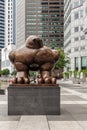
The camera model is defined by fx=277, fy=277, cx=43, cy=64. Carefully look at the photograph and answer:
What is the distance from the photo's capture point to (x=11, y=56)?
424 inches

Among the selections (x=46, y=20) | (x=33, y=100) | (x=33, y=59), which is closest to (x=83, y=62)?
(x=33, y=59)

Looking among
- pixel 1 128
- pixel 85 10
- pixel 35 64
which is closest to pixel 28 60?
pixel 35 64

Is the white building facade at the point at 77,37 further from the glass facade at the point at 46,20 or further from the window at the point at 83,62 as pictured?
the glass facade at the point at 46,20

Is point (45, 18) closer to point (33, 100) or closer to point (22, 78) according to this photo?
point (22, 78)

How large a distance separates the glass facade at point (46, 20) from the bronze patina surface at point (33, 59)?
152 metres

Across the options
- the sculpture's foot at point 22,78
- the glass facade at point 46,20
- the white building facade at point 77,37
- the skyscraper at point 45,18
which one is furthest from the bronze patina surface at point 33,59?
the skyscraper at point 45,18

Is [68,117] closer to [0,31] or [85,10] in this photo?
[85,10]

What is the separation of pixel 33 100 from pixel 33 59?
5.47 ft

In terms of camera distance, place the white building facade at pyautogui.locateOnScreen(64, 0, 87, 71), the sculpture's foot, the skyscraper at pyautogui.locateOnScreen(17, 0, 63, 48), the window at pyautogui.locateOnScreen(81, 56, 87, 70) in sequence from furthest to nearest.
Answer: the skyscraper at pyautogui.locateOnScreen(17, 0, 63, 48) → the white building facade at pyautogui.locateOnScreen(64, 0, 87, 71) → the window at pyautogui.locateOnScreen(81, 56, 87, 70) → the sculpture's foot

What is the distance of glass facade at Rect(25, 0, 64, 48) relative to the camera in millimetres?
163500

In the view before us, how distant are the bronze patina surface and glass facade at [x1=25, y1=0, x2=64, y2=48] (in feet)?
500

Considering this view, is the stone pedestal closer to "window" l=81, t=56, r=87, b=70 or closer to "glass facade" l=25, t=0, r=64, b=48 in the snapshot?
"window" l=81, t=56, r=87, b=70

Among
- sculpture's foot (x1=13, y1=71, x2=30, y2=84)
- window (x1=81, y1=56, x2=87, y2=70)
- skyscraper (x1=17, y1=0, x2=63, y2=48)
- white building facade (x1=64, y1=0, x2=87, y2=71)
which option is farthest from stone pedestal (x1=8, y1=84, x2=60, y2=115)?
skyscraper (x1=17, y1=0, x2=63, y2=48)

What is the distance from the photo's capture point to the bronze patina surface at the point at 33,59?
10.6 meters
